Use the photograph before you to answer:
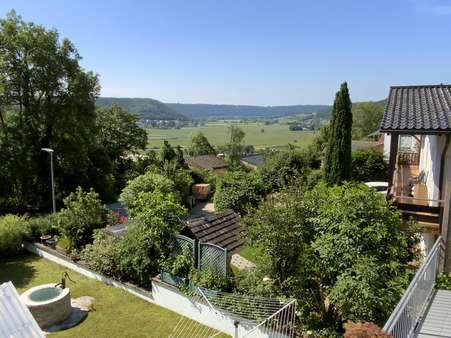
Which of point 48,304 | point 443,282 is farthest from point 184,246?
point 443,282

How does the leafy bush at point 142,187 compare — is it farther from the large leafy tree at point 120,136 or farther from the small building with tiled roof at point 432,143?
the large leafy tree at point 120,136

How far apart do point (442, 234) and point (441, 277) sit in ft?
3.22

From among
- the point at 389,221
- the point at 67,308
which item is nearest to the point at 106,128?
the point at 67,308

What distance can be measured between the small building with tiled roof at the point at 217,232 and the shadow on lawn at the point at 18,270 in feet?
23.3

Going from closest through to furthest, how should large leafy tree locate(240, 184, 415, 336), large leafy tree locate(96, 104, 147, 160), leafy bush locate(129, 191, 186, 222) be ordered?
large leafy tree locate(240, 184, 415, 336) → leafy bush locate(129, 191, 186, 222) → large leafy tree locate(96, 104, 147, 160)

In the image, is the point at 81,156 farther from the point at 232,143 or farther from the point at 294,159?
the point at 232,143

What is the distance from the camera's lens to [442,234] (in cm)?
761

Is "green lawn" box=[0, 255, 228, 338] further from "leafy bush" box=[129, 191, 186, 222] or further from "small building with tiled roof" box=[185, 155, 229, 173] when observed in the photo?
"small building with tiled roof" box=[185, 155, 229, 173]

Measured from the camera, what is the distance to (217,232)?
12.0 metres

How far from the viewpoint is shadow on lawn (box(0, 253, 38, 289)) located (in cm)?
1346

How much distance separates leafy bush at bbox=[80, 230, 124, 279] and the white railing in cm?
955

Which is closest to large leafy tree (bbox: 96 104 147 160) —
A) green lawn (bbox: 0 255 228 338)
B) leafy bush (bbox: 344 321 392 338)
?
green lawn (bbox: 0 255 228 338)

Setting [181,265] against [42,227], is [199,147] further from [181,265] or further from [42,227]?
[181,265]

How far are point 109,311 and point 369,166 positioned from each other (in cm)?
2276
